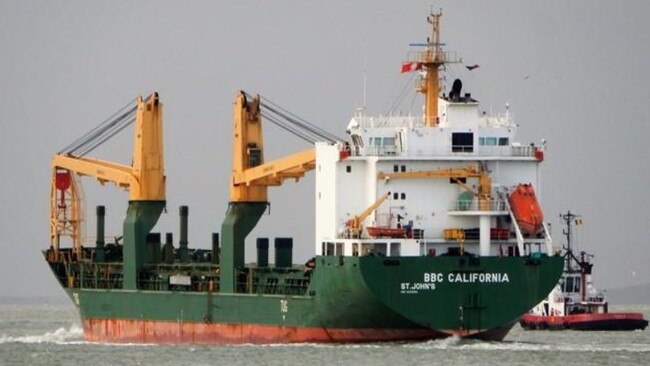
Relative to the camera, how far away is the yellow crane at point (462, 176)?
59562 millimetres

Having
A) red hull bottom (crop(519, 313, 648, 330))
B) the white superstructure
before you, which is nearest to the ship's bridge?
the white superstructure

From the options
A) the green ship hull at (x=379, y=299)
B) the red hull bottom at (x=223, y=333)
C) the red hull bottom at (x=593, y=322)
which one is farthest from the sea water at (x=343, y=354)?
the red hull bottom at (x=593, y=322)

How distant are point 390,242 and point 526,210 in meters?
3.68

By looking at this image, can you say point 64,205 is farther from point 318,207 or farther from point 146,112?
point 318,207

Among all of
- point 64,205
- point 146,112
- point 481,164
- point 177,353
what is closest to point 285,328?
point 177,353

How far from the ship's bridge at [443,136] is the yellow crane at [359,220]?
126cm

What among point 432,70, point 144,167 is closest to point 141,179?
point 144,167

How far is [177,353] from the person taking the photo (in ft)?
201

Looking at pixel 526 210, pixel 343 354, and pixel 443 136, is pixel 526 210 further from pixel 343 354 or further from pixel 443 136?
pixel 343 354

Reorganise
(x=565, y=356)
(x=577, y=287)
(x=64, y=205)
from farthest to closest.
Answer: (x=577, y=287)
(x=64, y=205)
(x=565, y=356)

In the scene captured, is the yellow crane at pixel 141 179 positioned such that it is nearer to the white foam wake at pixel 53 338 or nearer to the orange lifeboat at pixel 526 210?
the white foam wake at pixel 53 338

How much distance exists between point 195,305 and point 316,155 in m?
6.71

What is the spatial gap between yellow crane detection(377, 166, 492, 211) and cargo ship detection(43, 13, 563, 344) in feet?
0.12

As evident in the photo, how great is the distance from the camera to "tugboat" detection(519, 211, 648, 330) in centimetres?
8350
